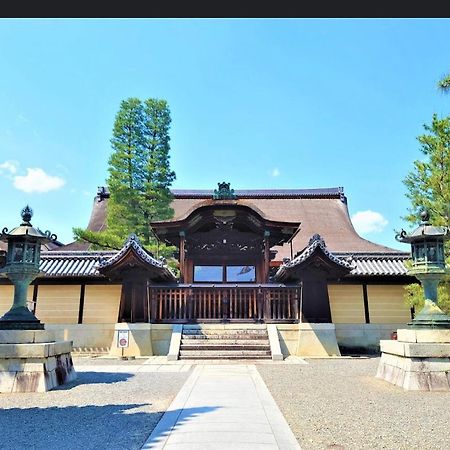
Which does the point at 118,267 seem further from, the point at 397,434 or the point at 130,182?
the point at 397,434

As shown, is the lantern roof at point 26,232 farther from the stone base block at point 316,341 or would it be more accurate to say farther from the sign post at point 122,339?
the stone base block at point 316,341

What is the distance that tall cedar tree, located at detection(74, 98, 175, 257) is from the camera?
19.0 metres

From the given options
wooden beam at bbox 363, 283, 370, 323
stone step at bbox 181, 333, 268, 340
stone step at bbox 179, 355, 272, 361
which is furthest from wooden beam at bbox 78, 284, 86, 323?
wooden beam at bbox 363, 283, 370, 323

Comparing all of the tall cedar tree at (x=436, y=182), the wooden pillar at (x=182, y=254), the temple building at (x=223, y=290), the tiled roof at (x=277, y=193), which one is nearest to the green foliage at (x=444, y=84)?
the tall cedar tree at (x=436, y=182)

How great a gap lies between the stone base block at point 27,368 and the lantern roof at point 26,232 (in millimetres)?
2174

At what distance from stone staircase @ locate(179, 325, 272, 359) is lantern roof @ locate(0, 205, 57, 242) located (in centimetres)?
525

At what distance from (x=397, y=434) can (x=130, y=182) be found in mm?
17340

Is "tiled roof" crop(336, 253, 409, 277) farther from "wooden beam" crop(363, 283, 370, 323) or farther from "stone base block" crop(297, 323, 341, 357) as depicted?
"stone base block" crop(297, 323, 341, 357)

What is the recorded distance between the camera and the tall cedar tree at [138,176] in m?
19.0

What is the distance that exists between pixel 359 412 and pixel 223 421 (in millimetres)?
1849

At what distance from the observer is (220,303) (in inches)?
540

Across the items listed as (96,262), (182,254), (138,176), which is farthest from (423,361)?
(138,176)

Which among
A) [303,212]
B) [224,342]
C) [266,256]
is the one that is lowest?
[224,342]

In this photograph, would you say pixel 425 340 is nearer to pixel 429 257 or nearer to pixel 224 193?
pixel 429 257
